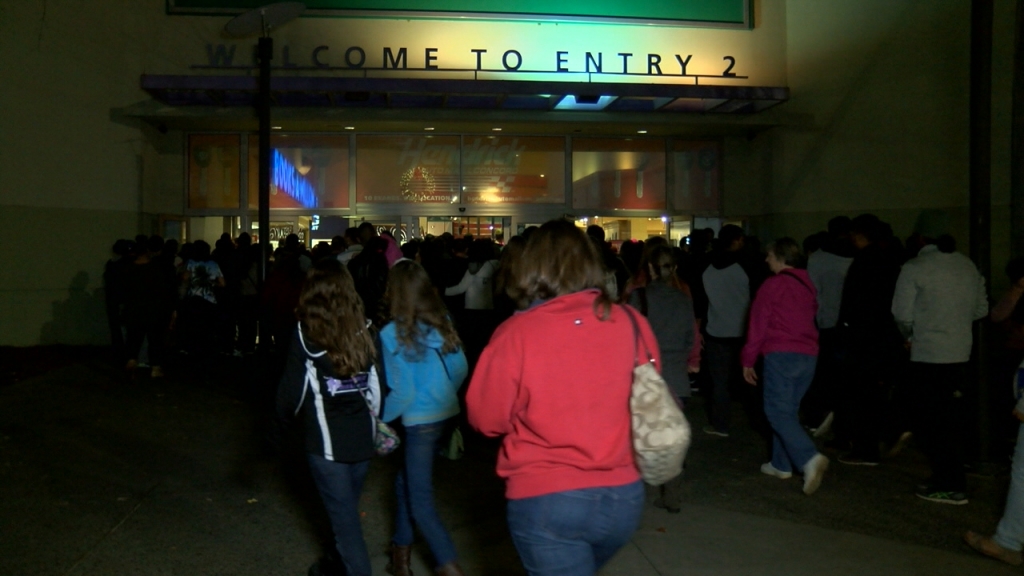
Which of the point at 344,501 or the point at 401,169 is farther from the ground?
the point at 401,169

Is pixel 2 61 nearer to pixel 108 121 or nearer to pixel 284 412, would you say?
pixel 108 121

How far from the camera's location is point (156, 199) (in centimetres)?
1644

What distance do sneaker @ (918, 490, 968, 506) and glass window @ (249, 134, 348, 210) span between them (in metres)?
12.4

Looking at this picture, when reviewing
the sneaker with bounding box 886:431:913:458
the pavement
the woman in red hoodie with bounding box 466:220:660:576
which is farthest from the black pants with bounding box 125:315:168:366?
the woman in red hoodie with bounding box 466:220:660:576

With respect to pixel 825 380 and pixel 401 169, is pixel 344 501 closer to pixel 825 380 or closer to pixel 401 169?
pixel 825 380

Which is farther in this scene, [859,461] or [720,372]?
[720,372]

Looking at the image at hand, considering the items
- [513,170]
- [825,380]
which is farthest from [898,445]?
[513,170]

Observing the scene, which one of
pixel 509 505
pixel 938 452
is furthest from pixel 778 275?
pixel 509 505

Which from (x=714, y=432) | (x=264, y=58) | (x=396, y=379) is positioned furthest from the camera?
(x=264, y=58)

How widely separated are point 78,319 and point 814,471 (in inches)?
476

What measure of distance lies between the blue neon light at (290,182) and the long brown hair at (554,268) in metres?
14.4

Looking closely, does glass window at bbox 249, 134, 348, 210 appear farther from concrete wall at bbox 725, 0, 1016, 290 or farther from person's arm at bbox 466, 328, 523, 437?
person's arm at bbox 466, 328, 523, 437

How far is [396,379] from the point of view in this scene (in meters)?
4.78

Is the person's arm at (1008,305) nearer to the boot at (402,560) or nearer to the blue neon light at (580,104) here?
the boot at (402,560)
